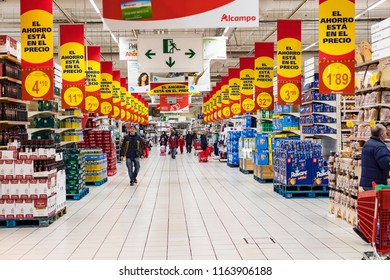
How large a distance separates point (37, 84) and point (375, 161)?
6766 mm

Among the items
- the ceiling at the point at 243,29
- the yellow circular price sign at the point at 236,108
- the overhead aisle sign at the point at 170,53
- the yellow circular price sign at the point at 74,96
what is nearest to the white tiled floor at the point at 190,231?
the yellow circular price sign at the point at 74,96

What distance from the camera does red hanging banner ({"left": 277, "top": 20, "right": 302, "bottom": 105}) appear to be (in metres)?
12.6

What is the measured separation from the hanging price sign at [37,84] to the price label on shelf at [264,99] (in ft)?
22.7

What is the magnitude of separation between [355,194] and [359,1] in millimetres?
12037

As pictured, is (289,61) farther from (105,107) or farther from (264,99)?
(105,107)

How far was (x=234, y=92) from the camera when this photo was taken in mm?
22328

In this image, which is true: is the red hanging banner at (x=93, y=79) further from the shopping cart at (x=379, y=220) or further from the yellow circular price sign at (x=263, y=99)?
the shopping cart at (x=379, y=220)

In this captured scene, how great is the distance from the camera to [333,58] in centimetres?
931

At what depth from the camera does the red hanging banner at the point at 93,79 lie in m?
15.5

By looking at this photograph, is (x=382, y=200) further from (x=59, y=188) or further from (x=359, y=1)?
(x=359, y=1)

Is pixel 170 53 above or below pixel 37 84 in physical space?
above

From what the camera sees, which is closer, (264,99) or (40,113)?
(40,113)

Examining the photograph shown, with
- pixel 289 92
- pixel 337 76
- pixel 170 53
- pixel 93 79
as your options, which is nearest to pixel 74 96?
pixel 93 79
